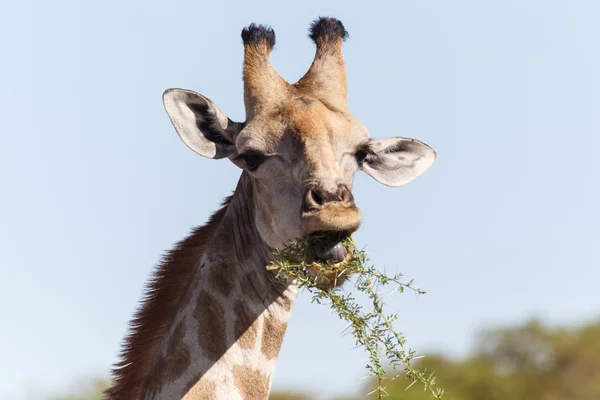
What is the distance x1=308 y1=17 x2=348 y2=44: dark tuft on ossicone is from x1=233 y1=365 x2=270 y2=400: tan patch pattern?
3.14m

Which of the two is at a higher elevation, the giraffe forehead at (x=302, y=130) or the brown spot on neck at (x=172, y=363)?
the giraffe forehead at (x=302, y=130)

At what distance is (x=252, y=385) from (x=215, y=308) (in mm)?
644

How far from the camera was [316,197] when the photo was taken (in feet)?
24.9

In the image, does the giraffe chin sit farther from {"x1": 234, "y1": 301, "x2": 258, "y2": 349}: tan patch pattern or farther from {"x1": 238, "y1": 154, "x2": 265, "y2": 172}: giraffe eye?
{"x1": 238, "y1": 154, "x2": 265, "y2": 172}: giraffe eye

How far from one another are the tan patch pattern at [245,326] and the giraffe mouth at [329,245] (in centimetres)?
81

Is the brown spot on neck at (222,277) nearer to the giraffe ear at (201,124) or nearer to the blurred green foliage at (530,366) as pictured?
the giraffe ear at (201,124)

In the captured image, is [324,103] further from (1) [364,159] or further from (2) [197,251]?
(2) [197,251]

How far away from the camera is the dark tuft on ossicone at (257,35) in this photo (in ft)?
30.1

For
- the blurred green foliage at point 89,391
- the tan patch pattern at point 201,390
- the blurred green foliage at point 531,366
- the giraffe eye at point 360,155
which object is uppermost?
the blurred green foliage at point 531,366

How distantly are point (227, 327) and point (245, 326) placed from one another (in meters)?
0.14

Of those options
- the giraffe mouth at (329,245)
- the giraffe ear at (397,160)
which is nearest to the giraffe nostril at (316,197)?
the giraffe mouth at (329,245)

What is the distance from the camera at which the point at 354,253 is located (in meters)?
7.70

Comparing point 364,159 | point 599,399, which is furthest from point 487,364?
point 364,159

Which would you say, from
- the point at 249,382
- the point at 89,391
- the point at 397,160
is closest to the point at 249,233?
the point at 249,382
